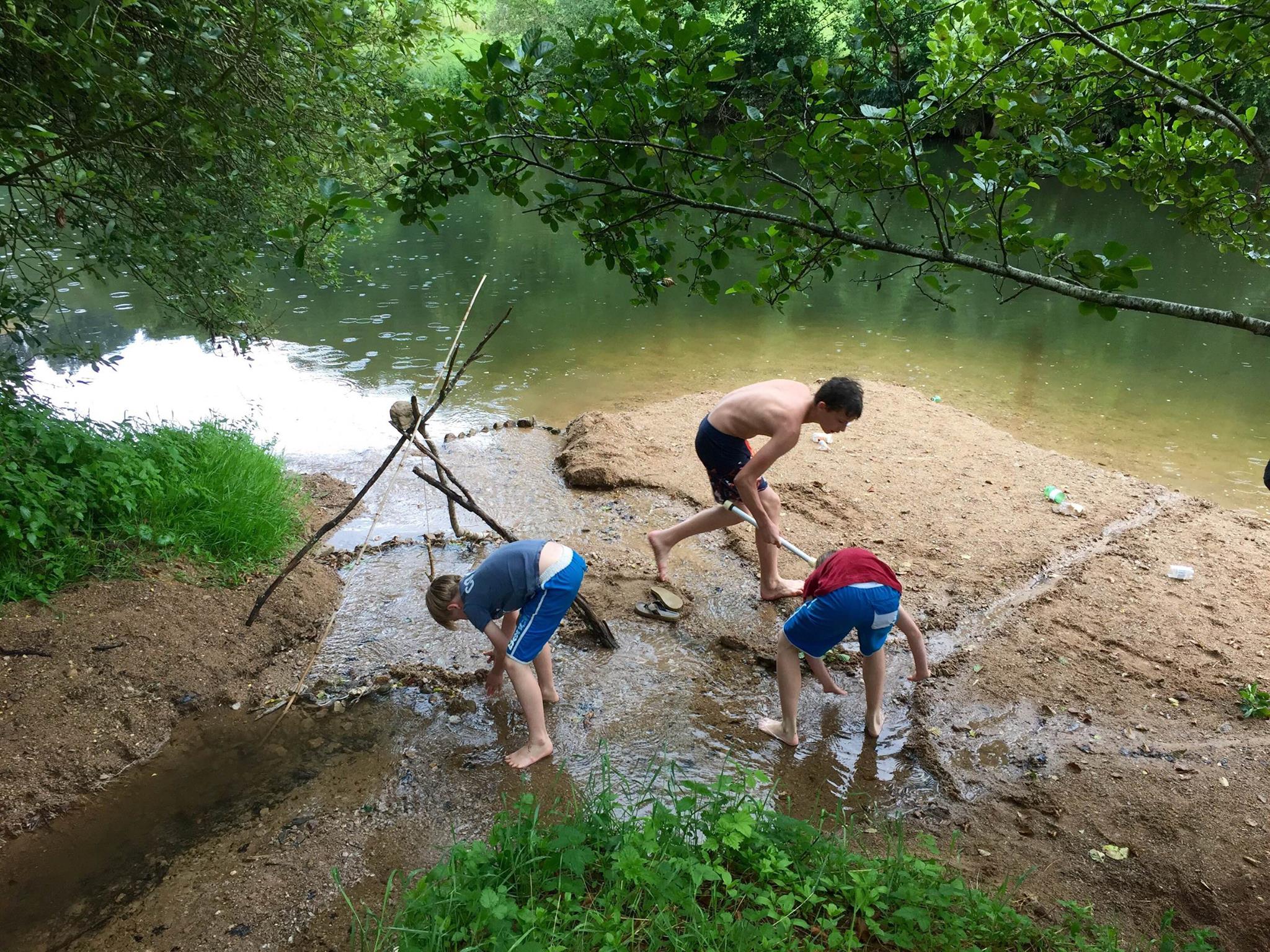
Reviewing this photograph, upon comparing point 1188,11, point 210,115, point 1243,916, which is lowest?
point 1243,916

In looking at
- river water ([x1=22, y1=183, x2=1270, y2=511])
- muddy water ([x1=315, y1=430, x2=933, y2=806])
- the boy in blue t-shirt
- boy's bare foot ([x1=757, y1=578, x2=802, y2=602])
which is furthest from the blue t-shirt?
river water ([x1=22, y1=183, x2=1270, y2=511])

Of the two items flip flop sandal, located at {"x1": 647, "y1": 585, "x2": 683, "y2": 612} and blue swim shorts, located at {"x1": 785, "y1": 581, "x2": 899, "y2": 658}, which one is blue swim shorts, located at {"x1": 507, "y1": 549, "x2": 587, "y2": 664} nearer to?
blue swim shorts, located at {"x1": 785, "y1": 581, "x2": 899, "y2": 658}

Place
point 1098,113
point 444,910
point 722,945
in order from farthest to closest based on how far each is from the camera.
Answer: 1. point 1098,113
2. point 444,910
3. point 722,945

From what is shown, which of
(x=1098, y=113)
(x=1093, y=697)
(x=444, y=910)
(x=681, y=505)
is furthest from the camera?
(x=681, y=505)

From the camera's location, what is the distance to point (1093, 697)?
151 inches

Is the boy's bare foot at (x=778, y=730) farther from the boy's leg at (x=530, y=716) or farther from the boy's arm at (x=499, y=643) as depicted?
the boy's arm at (x=499, y=643)

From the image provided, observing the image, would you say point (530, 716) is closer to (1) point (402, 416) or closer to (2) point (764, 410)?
(1) point (402, 416)

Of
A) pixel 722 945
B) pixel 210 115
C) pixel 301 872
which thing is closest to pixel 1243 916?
pixel 722 945

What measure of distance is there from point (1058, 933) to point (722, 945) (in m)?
1.06

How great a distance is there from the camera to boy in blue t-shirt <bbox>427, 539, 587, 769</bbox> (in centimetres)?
345

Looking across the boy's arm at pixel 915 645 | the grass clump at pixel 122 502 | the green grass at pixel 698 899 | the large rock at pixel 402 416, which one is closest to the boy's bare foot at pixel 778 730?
the boy's arm at pixel 915 645

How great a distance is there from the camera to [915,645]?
382cm

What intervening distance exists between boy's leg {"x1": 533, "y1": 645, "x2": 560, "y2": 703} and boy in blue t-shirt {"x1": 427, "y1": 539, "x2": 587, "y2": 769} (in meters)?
0.31

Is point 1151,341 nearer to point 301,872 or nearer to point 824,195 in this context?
point 824,195
